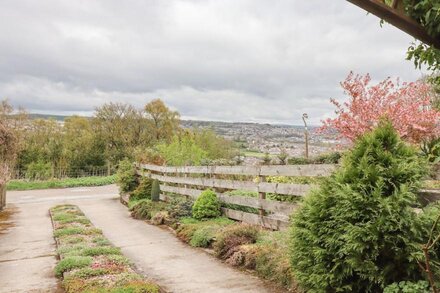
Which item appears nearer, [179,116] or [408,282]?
[408,282]

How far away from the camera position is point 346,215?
3.28 metres

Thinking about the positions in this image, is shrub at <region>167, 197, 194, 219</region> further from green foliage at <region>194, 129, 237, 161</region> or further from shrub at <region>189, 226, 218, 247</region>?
green foliage at <region>194, 129, 237, 161</region>

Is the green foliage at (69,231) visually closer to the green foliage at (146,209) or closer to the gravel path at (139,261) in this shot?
the gravel path at (139,261)

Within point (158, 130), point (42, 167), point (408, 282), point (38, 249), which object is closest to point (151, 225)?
point (38, 249)

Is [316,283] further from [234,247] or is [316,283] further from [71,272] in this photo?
[71,272]

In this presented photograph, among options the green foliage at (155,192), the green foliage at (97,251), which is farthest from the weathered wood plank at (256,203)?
the green foliage at (97,251)

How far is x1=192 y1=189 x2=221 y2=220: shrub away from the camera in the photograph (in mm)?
8930

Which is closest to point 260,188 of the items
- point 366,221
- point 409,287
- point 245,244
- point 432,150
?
point 245,244

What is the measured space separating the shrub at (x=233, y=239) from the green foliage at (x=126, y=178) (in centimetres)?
1090

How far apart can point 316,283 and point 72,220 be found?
8.64 metres

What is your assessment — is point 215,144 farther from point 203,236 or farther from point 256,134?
point 203,236

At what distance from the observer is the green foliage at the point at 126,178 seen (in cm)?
1683

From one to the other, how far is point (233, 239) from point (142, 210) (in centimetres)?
588

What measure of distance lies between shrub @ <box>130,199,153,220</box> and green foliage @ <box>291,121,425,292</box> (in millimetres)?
8196
